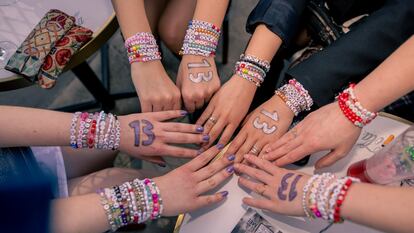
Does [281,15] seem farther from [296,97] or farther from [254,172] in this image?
[254,172]

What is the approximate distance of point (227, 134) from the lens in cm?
103

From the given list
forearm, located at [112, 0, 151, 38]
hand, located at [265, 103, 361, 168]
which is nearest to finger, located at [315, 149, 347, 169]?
hand, located at [265, 103, 361, 168]

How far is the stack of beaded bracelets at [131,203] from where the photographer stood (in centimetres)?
88

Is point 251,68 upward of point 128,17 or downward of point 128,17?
downward

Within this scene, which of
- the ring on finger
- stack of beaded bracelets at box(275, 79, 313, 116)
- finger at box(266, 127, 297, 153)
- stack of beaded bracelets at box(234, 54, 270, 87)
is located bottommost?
finger at box(266, 127, 297, 153)

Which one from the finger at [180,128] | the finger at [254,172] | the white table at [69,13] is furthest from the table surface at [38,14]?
the finger at [254,172]

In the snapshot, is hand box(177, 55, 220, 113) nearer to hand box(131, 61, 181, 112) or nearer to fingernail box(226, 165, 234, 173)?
hand box(131, 61, 181, 112)

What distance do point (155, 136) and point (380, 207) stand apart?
0.59 m

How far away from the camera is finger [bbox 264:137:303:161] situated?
36.7 inches

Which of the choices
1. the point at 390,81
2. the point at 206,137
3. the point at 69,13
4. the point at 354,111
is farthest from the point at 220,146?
the point at 69,13

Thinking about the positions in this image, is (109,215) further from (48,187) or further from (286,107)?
(286,107)

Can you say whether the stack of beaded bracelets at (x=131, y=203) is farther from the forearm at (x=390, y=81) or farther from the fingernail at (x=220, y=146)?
the forearm at (x=390, y=81)

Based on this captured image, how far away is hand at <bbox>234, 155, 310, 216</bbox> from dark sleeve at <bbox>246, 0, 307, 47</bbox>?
399 mm

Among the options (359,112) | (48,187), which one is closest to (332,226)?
(359,112)
